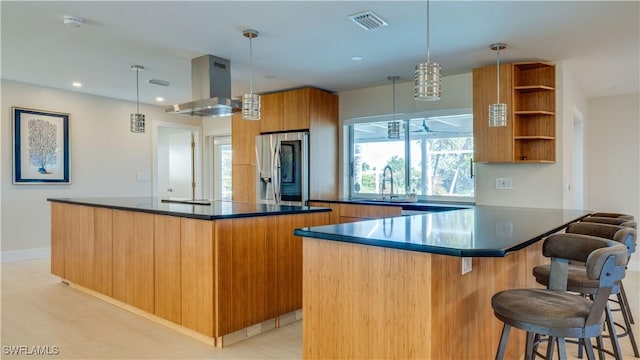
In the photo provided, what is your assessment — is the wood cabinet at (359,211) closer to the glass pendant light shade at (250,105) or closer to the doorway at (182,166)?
the glass pendant light shade at (250,105)

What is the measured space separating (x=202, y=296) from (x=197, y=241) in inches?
15.0

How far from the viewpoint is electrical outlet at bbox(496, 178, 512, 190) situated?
14.8 ft

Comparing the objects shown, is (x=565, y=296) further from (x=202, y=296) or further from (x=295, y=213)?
(x=202, y=296)

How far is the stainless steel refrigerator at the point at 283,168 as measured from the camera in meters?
5.50

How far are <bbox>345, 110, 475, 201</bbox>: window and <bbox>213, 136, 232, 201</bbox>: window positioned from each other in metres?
2.98

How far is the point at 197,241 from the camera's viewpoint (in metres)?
2.80

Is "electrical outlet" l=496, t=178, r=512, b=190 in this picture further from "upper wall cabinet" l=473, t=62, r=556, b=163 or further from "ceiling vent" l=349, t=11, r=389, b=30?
A: "ceiling vent" l=349, t=11, r=389, b=30

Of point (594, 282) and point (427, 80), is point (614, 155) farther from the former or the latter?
point (427, 80)

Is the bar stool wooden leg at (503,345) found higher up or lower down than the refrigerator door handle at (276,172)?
lower down

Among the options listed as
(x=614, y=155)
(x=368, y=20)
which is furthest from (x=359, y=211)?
(x=614, y=155)

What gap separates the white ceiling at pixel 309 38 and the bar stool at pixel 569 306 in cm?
199

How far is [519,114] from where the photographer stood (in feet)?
14.1

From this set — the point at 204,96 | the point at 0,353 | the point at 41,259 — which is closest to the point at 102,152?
the point at 41,259

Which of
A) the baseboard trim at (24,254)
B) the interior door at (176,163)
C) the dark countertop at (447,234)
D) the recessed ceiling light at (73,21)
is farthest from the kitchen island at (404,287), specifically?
the interior door at (176,163)
